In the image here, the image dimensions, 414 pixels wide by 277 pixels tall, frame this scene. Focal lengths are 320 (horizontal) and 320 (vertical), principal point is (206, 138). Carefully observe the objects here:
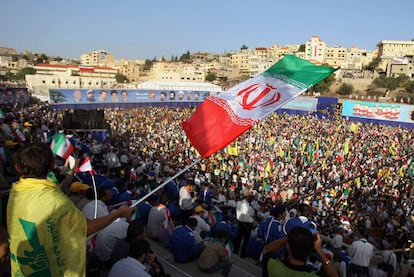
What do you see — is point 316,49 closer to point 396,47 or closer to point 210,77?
point 396,47

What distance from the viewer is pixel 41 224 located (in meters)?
1.72

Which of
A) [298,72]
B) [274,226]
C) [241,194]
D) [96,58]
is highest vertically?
[96,58]

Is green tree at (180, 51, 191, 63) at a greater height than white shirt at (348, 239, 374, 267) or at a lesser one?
greater

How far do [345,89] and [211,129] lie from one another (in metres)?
83.2

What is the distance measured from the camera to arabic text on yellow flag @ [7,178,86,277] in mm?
1723

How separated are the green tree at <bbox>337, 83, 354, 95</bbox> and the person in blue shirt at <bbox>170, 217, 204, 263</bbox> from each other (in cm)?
8216

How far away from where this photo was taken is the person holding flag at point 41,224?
1.72 meters

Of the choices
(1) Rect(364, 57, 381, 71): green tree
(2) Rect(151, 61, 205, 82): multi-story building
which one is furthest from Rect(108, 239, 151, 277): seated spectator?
(1) Rect(364, 57, 381, 71): green tree

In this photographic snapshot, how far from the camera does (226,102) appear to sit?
4.38 m

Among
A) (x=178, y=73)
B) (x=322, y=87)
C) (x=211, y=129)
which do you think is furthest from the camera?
(x=178, y=73)

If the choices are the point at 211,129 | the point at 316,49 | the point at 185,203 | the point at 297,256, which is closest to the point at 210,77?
the point at 316,49

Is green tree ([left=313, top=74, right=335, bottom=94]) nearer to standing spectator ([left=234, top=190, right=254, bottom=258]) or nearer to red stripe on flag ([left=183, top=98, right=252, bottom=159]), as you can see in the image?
standing spectator ([left=234, top=190, right=254, bottom=258])

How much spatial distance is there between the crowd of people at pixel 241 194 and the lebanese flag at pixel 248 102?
60cm

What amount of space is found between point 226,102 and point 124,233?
2210 millimetres
